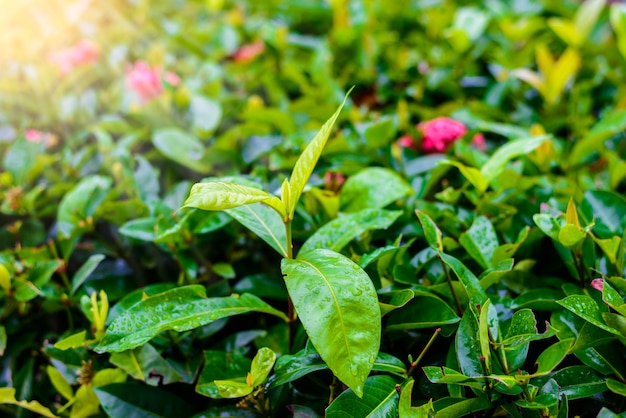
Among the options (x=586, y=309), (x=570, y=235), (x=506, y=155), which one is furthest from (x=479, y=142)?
(x=586, y=309)

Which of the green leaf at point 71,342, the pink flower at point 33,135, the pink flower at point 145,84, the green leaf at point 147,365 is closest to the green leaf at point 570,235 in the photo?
the green leaf at point 147,365

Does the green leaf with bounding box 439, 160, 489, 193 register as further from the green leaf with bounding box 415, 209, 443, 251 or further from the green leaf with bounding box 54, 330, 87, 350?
the green leaf with bounding box 54, 330, 87, 350

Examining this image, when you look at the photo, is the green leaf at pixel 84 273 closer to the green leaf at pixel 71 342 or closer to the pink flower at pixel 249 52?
the green leaf at pixel 71 342

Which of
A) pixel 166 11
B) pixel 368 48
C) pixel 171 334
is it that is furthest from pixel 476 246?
pixel 166 11

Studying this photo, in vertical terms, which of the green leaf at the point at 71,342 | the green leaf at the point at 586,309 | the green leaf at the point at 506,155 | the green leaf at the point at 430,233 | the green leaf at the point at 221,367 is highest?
the green leaf at the point at 506,155

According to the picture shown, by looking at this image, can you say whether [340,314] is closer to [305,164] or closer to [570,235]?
[305,164]
